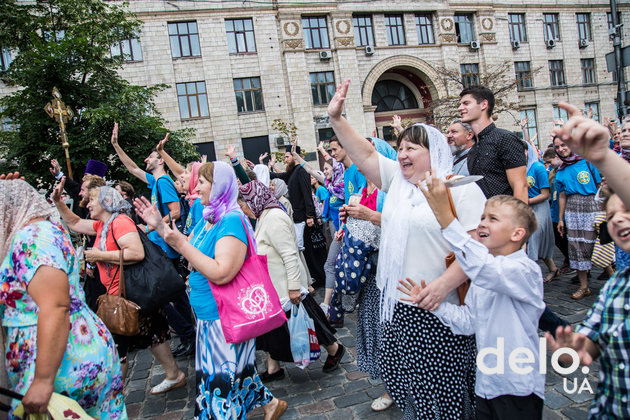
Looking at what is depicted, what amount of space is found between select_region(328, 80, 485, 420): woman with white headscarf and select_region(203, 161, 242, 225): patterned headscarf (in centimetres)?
91

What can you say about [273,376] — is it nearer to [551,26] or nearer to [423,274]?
[423,274]

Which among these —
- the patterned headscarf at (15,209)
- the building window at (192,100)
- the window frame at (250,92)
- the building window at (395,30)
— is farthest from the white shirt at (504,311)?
the building window at (395,30)

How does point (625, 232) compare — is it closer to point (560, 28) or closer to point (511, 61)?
point (511, 61)

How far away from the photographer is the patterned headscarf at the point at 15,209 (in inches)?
83.2

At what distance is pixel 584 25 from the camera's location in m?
31.2

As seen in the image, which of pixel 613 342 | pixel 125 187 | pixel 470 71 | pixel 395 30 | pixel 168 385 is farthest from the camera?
pixel 470 71

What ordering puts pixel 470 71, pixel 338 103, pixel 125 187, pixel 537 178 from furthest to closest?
pixel 470 71, pixel 537 178, pixel 125 187, pixel 338 103

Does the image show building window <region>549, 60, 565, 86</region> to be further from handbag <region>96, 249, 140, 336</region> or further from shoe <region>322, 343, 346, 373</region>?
handbag <region>96, 249, 140, 336</region>

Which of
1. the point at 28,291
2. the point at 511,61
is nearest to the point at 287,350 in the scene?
the point at 28,291

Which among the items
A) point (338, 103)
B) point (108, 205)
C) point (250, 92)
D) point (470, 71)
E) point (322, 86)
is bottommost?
point (108, 205)

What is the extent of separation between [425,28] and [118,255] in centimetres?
2851

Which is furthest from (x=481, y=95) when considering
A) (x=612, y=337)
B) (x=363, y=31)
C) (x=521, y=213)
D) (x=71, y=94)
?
(x=363, y=31)

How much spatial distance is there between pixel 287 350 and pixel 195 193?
5.98ft

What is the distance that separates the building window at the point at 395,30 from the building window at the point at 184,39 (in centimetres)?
1240
